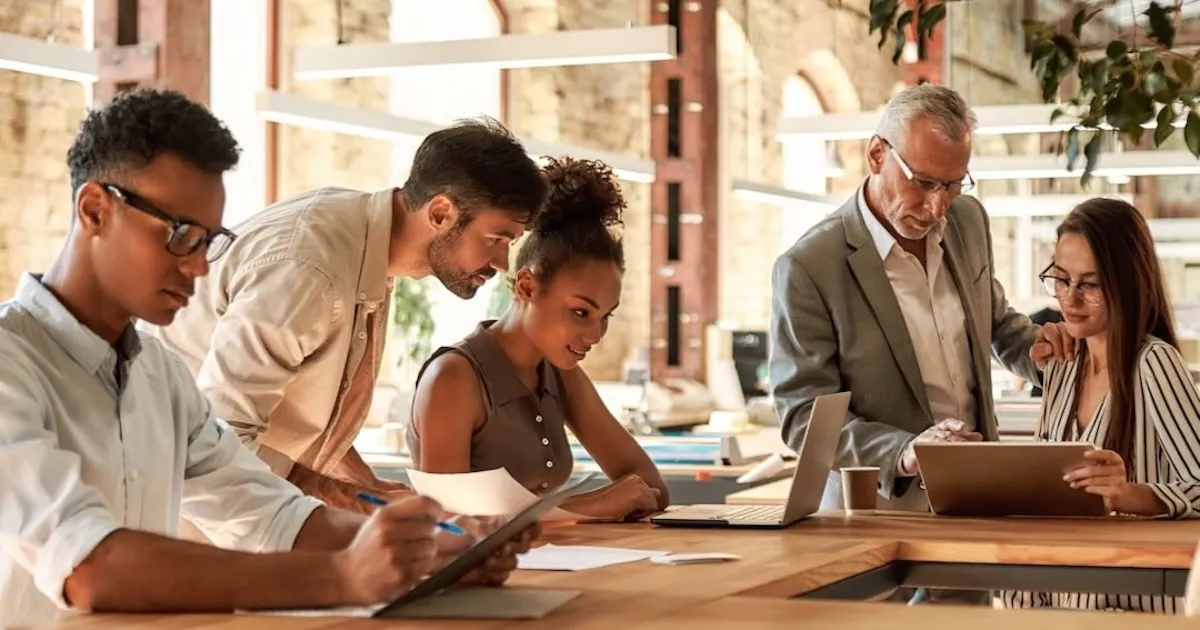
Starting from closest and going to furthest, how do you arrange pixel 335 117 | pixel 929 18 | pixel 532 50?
pixel 929 18
pixel 335 117
pixel 532 50

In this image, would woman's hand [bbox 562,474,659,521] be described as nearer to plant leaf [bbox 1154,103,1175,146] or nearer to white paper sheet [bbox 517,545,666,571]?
white paper sheet [bbox 517,545,666,571]

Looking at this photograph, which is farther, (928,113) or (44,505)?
(928,113)

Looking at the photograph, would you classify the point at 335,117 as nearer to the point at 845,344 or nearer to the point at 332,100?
the point at 845,344

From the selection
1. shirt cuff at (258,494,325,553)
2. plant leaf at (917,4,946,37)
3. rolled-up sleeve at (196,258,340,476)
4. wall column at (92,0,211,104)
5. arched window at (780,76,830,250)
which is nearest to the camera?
shirt cuff at (258,494,325,553)

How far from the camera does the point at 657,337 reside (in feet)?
35.9

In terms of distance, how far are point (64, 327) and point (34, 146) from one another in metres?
6.33

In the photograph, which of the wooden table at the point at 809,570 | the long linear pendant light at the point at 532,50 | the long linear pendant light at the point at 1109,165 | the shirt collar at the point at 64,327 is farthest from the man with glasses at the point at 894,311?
the long linear pendant light at the point at 1109,165

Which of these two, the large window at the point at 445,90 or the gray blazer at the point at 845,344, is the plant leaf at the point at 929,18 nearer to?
the gray blazer at the point at 845,344

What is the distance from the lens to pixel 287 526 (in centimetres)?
253

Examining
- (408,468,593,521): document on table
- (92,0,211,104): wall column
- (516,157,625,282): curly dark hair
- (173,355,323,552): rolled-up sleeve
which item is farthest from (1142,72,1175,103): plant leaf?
(92,0,211,104): wall column

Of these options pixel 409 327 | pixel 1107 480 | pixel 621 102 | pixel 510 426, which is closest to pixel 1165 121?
pixel 1107 480

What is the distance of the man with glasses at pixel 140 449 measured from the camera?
6.70 feet

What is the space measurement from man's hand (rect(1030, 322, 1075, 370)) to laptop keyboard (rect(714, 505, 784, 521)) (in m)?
0.67

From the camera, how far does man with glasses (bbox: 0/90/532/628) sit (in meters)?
2.04
